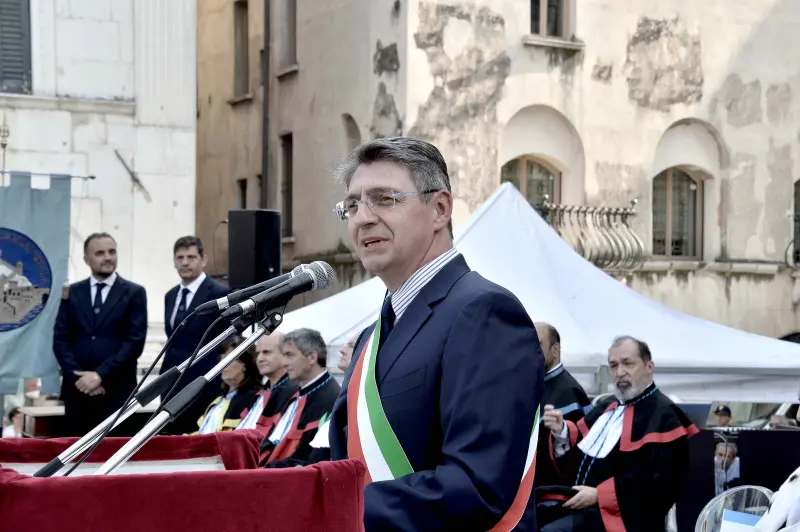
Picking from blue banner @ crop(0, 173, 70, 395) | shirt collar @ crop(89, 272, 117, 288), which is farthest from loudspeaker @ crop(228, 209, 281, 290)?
shirt collar @ crop(89, 272, 117, 288)

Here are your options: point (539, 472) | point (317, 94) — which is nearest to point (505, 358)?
point (539, 472)

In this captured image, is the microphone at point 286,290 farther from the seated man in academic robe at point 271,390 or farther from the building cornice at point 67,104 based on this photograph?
the building cornice at point 67,104

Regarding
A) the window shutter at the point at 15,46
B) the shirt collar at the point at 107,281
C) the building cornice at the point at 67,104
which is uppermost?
the window shutter at the point at 15,46

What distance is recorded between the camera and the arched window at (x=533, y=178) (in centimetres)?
2009

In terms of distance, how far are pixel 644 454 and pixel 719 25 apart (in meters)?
15.3

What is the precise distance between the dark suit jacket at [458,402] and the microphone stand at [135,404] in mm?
355

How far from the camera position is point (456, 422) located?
267cm

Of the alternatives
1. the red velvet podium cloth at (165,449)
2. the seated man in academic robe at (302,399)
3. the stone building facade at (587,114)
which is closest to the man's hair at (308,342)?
the seated man in academic robe at (302,399)

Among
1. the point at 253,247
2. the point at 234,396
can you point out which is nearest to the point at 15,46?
the point at 253,247

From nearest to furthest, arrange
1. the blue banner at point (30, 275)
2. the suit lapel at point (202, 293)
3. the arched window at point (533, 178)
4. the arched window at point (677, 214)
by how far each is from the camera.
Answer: the suit lapel at point (202, 293)
the blue banner at point (30, 275)
the arched window at point (533, 178)
the arched window at point (677, 214)

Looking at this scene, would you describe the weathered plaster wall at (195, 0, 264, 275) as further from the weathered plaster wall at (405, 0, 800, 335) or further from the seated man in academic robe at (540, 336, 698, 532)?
the seated man in academic robe at (540, 336, 698, 532)

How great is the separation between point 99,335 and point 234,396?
1.05 m

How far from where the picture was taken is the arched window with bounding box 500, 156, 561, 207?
20.1 m

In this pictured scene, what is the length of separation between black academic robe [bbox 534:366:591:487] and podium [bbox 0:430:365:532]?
17.2 ft
